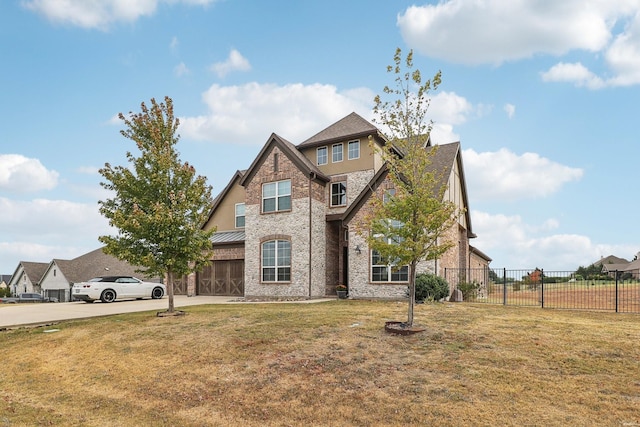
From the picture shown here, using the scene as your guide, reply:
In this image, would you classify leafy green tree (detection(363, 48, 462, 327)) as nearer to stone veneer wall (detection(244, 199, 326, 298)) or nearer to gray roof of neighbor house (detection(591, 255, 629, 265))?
stone veneer wall (detection(244, 199, 326, 298))

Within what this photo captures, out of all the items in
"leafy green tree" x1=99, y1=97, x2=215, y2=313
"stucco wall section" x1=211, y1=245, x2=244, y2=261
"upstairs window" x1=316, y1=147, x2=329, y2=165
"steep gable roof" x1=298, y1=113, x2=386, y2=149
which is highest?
"steep gable roof" x1=298, y1=113, x2=386, y2=149

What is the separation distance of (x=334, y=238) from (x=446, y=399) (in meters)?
18.0

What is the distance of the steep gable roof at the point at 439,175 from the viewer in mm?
20906

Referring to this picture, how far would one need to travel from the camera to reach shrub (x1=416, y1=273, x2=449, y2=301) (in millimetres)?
18531

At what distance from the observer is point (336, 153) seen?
2508cm

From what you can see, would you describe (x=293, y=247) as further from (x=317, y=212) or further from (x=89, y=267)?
(x=89, y=267)

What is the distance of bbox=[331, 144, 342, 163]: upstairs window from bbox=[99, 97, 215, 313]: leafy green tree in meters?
10.4

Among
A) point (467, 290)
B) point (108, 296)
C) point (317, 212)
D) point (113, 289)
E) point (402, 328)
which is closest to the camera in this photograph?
point (402, 328)

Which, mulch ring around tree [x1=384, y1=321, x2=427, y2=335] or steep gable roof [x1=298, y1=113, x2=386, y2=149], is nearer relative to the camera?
mulch ring around tree [x1=384, y1=321, x2=427, y2=335]

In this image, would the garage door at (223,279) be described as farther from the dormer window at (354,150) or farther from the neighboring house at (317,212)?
the dormer window at (354,150)

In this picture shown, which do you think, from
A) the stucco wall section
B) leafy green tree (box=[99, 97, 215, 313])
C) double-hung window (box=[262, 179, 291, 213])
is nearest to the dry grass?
leafy green tree (box=[99, 97, 215, 313])

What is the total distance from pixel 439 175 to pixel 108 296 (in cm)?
2000

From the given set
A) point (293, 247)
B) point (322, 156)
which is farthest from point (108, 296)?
point (322, 156)

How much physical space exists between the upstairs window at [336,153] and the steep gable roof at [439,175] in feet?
11.9
